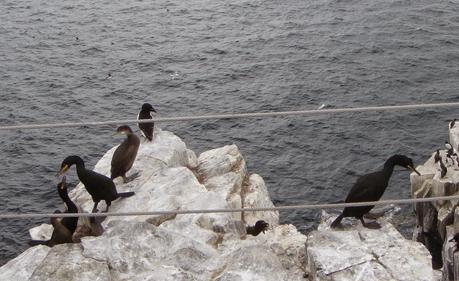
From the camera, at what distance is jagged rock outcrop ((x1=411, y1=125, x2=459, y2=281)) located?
18.5 m

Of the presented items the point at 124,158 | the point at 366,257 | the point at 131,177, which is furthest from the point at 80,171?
the point at 366,257

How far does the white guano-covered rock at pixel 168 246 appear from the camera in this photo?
35.7ft

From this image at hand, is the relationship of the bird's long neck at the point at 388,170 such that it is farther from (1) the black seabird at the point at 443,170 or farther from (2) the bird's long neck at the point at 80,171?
(2) the bird's long neck at the point at 80,171

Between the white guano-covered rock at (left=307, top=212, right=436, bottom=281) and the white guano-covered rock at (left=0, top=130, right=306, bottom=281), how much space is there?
52 centimetres

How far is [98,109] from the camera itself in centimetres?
3169

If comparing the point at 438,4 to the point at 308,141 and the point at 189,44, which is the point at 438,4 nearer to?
the point at 189,44

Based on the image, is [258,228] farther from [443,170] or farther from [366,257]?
[443,170]

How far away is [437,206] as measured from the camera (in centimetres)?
1928

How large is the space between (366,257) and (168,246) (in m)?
3.50

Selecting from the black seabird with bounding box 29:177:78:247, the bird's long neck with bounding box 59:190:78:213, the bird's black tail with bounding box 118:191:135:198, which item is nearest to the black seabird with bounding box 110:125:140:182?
the bird's black tail with bounding box 118:191:135:198

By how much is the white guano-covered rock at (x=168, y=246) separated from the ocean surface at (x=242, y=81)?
24.3ft

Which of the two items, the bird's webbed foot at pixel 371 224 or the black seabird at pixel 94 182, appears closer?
the bird's webbed foot at pixel 371 224

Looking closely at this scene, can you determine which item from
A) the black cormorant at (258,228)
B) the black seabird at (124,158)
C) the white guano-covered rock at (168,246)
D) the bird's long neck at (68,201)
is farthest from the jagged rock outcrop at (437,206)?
the bird's long neck at (68,201)

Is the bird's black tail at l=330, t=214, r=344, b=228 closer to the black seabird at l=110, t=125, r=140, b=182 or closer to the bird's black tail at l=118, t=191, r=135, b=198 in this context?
the bird's black tail at l=118, t=191, r=135, b=198
